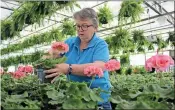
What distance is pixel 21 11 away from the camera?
395 centimetres

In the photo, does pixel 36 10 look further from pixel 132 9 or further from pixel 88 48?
pixel 132 9

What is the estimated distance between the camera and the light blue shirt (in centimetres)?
159

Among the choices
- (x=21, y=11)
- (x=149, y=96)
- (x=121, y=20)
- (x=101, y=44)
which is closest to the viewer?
(x=149, y=96)

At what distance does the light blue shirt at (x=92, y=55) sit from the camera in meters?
1.59

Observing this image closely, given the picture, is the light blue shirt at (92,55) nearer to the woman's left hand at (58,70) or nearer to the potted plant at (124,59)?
the woman's left hand at (58,70)

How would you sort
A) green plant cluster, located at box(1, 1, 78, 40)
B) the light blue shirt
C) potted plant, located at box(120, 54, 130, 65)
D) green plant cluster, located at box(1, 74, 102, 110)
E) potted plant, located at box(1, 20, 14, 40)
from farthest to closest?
potted plant, located at box(120, 54, 130, 65) → potted plant, located at box(1, 20, 14, 40) → green plant cluster, located at box(1, 1, 78, 40) → the light blue shirt → green plant cluster, located at box(1, 74, 102, 110)

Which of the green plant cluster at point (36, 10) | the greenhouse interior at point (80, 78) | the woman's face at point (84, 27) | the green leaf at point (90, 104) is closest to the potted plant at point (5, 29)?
the green plant cluster at point (36, 10)

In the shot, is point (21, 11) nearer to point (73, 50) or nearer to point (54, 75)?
point (73, 50)

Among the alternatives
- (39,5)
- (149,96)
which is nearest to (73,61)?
(149,96)

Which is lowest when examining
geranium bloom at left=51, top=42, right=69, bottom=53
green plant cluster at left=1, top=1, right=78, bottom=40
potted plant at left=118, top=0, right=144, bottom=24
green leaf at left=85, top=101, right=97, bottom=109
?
green leaf at left=85, top=101, right=97, bottom=109

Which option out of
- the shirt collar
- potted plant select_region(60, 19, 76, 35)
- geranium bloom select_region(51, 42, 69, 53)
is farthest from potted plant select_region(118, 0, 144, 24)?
geranium bloom select_region(51, 42, 69, 53)

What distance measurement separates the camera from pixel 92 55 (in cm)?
167

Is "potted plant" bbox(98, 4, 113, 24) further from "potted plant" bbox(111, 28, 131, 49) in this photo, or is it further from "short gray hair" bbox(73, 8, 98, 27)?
"short gray hair" bbox(73, 8, 98, 27)

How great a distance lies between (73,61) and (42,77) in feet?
1.09
